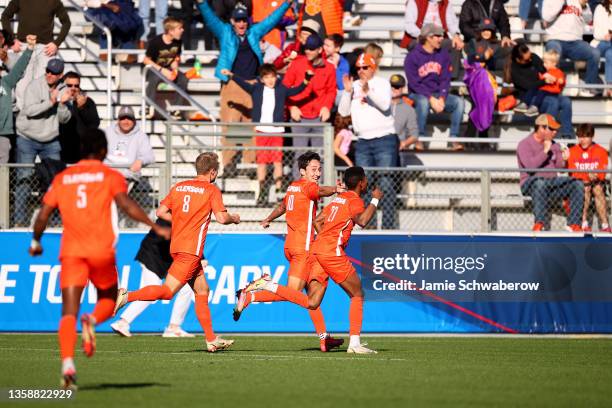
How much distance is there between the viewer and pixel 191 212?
588 inches

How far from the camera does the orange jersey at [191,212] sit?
14898 mm

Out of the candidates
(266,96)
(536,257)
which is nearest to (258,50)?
(266,96)

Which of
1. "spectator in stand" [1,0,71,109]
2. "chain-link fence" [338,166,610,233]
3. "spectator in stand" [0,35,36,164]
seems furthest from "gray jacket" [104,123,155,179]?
"chain-link fence" [338,166,610,233]

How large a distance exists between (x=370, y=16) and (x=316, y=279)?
37.5 ft

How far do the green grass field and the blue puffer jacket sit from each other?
623 centimetres

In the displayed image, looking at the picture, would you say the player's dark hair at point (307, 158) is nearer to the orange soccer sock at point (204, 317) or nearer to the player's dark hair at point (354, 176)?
the player's dark hair at point (354, 176)

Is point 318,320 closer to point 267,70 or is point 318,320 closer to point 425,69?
point 267,70

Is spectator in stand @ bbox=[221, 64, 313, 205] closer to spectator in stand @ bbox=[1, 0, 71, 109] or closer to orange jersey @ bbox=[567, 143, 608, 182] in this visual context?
spectator in stand @ bbox=[1, 0, 71, 109]

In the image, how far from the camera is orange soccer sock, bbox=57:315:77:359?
1012cm

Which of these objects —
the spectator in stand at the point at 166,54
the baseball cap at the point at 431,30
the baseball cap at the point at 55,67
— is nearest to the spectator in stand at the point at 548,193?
the baseball cap at the point at 431,30

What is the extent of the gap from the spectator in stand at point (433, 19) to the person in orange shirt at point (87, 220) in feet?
43.8

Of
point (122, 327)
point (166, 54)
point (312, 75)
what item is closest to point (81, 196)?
point (122, 327)

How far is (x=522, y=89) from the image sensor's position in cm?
2312

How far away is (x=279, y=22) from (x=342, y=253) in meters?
8.70
